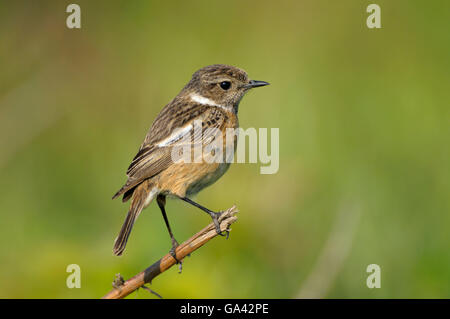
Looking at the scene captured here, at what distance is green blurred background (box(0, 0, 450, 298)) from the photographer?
5746 mm

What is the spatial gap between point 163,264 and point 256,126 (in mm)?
3891

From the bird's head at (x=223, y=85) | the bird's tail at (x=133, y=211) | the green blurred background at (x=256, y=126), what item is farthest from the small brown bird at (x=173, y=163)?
the green blurred background at (x=256, y=126)

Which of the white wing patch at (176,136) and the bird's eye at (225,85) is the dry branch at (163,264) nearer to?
the white wing patch at (176,136)

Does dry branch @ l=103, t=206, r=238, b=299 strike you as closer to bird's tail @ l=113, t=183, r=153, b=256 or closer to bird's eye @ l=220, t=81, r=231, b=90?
bird's tail @ l=113, t=183, r=153, b=256

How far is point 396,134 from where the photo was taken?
7.43m

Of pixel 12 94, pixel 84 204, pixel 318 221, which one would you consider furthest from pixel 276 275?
pixel 12 94

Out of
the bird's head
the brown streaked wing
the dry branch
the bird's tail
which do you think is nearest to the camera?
the dry branch

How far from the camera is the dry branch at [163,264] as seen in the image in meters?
3.50

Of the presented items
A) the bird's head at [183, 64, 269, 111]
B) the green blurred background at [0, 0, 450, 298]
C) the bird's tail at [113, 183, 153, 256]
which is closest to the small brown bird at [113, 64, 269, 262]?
the bird's tail at [113, 183, 153, 256]

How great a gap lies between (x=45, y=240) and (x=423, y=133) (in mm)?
4224

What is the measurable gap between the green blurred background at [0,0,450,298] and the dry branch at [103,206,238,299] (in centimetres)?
139

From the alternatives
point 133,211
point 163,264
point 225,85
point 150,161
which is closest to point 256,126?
point 225,85

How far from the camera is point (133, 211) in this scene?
4.75m

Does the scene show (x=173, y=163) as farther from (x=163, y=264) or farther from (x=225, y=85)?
(x=163, y=264)
